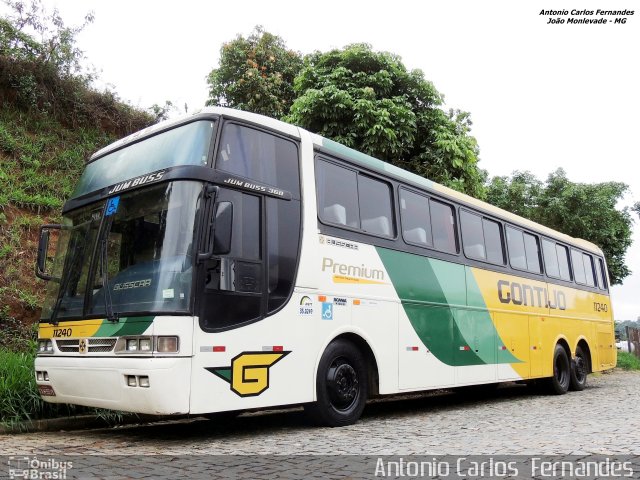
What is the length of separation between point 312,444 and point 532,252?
8.19 metres

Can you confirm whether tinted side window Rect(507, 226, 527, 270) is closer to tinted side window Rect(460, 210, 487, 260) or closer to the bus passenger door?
the bus passenger door

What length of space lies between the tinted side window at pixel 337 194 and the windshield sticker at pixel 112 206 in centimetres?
233

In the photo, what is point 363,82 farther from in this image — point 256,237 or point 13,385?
point 13,385

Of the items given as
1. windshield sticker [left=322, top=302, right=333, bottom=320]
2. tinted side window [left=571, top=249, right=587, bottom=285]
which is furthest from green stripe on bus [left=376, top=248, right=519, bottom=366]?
tinted side window [left=571, top=249, right=587, bottom=285]

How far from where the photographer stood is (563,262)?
1397 cm

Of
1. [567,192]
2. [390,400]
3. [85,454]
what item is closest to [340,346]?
[85,454]

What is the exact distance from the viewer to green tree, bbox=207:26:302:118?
66.4ft

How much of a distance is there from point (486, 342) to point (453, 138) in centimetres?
761

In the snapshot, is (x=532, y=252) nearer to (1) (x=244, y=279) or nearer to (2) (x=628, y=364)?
(1) (x=244, y=279)

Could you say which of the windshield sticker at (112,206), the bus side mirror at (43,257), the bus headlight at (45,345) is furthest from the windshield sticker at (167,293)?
the bus side mirror at (43,257)

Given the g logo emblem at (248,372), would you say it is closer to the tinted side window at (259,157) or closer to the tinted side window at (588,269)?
the tinted side window at (259,157)

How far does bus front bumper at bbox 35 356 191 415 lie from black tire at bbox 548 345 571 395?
935cm

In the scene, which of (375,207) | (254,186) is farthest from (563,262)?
(254,186)

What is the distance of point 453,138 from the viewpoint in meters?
16.5
